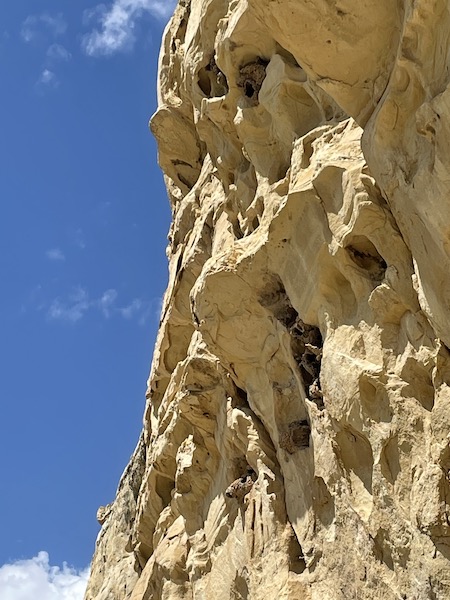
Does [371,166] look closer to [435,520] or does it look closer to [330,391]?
[330,391]

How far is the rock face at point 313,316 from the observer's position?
8.28 m

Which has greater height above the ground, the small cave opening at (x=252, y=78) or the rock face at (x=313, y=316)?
the small cave opening at (x=252, y=78)

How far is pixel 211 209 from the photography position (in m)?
17.1

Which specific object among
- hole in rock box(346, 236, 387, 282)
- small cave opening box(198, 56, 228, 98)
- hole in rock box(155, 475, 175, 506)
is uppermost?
small cave opening box(198, 56, 228, 98)

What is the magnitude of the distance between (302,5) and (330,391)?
488cm

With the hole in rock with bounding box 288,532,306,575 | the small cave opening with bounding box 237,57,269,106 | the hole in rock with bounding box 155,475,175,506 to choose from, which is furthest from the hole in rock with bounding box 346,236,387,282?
the hole in rock with bounding box 155,475,175,506

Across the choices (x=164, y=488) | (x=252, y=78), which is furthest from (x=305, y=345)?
(x=164, y=488)

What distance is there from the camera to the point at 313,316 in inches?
445

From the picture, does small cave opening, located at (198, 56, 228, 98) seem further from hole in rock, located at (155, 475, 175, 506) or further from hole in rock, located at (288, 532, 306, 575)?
hole in rock, located at (155, 475, 175, 506)

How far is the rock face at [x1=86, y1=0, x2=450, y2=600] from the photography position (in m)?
8.28

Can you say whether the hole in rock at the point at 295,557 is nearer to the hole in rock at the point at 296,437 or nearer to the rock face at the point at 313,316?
the rock face at the point at 313,316

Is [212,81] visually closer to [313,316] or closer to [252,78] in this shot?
[252,78]

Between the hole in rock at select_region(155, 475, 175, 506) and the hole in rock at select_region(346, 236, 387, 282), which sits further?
the hole in rock at select_region(155, 475, 175, 506)

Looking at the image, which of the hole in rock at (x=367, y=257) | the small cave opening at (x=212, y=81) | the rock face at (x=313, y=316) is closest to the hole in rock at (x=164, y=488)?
the rock face at (x=313, y=316)
